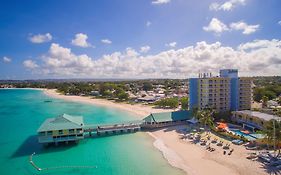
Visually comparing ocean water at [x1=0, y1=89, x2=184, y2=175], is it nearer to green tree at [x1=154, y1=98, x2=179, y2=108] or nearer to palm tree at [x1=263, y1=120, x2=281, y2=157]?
palm tree at [x1=263, y1=120, x2=281, y2=157]

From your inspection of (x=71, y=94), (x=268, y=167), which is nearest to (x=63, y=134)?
(x=268, y=167)

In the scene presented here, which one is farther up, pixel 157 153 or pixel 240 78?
pixel 240 78

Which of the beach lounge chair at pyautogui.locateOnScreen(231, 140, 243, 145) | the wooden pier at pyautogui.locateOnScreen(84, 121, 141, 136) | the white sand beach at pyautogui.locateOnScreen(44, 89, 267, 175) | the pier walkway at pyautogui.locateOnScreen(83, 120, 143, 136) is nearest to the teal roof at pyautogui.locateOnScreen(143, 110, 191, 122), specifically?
the pier walkway at pyautogui.locateOnScreen(83, 120, 143, 136)

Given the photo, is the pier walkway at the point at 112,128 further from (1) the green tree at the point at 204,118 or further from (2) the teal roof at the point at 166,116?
(1) the green tree at the point at 204,118

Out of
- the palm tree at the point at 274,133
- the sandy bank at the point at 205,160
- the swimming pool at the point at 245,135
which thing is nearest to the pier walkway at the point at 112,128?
the sandy bank at the point at 205,160

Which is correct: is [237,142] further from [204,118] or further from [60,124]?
[60,124]

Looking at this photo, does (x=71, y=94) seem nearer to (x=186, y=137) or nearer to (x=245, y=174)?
(x=186, y=137)
